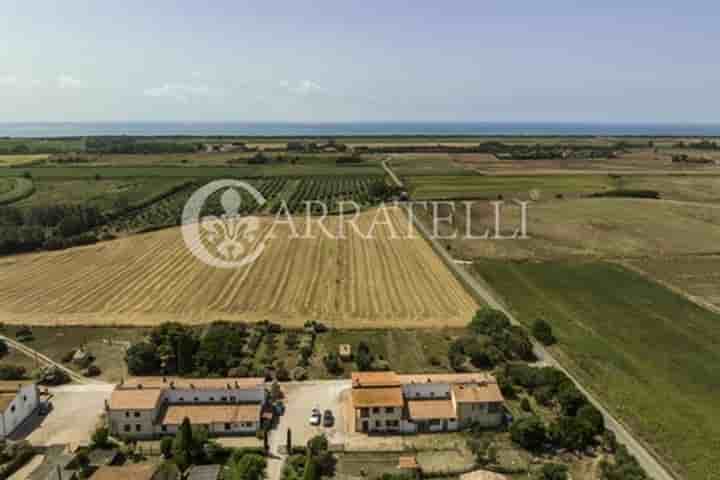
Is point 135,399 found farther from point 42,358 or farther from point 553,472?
point 553,472

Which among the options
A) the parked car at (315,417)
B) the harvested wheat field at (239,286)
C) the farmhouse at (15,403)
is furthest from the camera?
the harvested wheat field at (239,286)

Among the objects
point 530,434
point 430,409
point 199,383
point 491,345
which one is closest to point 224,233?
point 199,383

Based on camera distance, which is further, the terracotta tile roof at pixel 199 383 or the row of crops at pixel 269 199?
the row of crops at pixel 269 199

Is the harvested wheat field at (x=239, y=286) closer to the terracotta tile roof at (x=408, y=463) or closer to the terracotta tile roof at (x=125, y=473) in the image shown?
the terracotta tile roof at (x=408, y=463)

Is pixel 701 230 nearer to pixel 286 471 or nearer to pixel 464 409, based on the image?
pixel 464 409

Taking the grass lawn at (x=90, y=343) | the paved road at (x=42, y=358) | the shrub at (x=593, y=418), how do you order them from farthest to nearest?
the grass lawn at (x=90, y=343), the paved road at (x=42, y=358), the shrub at (x=593, y=418)

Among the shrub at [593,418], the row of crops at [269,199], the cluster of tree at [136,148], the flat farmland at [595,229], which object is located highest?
the cluster of tree at [136,148]

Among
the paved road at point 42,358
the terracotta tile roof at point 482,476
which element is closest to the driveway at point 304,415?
the terracotta tile roof at point 482,476

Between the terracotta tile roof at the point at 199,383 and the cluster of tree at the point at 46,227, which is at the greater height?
the cluster of tree at the point at 46,227
